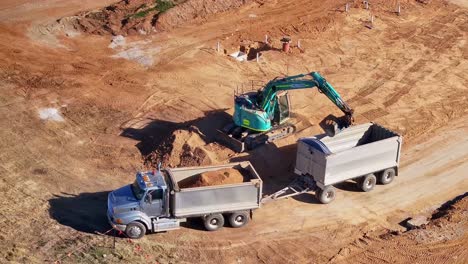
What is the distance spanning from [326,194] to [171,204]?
6.12 m

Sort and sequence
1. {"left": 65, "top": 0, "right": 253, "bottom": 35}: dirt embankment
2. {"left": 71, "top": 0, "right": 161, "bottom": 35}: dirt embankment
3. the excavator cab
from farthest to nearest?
{"left": 65, "top": 0, "right": 253, "bottom": 35}: dirt embankment < {"left": 71, "top": 0, "right": 161, "bottom": 35}: dirt embankment < the excavator cab

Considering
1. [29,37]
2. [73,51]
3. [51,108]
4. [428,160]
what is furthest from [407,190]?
[29,37]

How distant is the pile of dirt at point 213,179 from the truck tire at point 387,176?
19.6 ft

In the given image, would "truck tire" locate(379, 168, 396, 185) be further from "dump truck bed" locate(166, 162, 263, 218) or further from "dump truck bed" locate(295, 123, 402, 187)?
"dump truck bed" locate(166, 162, 263, 218)

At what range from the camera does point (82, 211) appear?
2370 cm

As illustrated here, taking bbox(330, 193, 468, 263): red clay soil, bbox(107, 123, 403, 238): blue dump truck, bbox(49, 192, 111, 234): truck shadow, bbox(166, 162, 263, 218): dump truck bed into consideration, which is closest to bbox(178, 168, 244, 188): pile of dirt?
bbox(107, 123, 403, 238): blue dump truck

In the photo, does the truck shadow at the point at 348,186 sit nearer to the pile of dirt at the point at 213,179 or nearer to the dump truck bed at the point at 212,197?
the dump truck bed at the point at 212,197

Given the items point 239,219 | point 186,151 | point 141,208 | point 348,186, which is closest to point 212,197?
point 239,219

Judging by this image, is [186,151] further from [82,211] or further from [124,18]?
[124,18]

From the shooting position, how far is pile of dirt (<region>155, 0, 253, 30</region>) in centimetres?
3781

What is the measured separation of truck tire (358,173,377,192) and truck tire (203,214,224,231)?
19.6 feet

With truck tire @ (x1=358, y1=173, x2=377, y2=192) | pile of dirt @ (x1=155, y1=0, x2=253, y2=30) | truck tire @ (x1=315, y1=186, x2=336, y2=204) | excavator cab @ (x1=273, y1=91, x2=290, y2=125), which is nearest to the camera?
truck tire @ (x1=315, y1=186, x2=336, y2=204)

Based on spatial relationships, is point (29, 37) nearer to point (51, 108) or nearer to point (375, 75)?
point (51, 108)

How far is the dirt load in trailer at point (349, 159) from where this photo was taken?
24.1m
